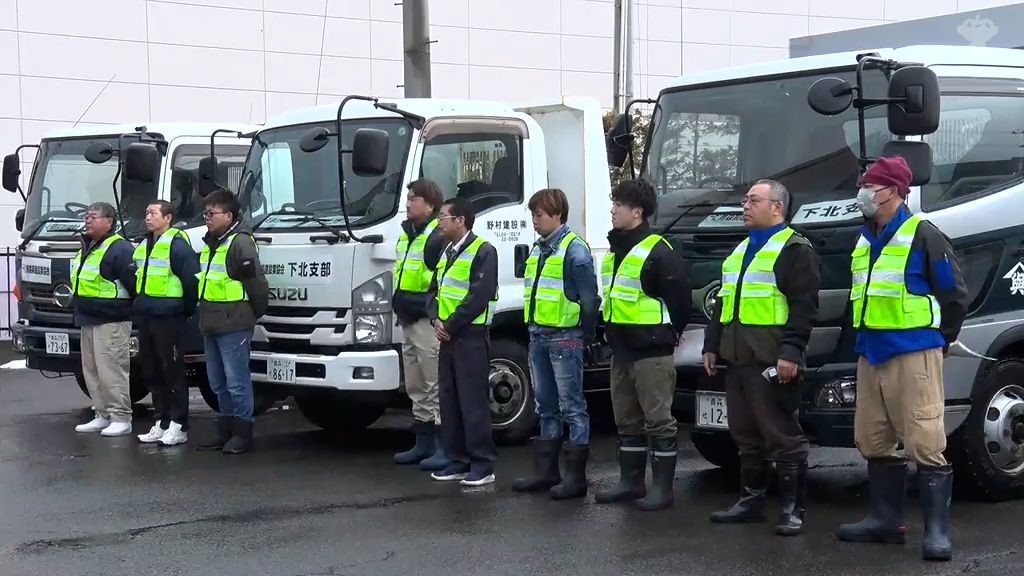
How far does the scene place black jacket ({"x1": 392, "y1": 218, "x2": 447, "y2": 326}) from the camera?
917 centimetres

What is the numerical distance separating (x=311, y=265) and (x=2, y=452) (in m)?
2.93

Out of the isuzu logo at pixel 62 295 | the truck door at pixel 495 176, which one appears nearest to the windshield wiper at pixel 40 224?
the isuzu logo at pixel 62 295

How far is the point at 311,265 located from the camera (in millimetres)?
9633

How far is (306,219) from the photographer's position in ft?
32.2

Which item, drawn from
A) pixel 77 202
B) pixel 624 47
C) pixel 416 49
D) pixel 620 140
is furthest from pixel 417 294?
pixel 624 47

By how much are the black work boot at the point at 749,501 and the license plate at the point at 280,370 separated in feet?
11.5

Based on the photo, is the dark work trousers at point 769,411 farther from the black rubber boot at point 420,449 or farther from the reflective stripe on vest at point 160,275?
the reflective stripe on vest at point 160,275

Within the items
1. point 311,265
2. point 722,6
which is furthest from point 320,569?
point 722,6

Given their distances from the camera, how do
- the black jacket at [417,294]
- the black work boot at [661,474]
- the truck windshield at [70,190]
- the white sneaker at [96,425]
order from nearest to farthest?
the black work boot at [661,474]
the black jacket at [417,294]
the white sneaker at [96,425]
the truck windshield at [70,190]

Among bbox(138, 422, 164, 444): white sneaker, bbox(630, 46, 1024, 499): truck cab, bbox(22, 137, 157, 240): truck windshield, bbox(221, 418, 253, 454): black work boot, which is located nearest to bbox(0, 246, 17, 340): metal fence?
bbox(22, 137, 157, 240): truck windshield

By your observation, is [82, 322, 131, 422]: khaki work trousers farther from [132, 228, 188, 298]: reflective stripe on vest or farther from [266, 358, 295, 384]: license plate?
[266, 358, 295, 384]: license plate

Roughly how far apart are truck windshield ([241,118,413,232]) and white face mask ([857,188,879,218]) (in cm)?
373

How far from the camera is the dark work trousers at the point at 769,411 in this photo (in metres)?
7.13

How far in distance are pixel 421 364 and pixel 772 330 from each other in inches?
116
